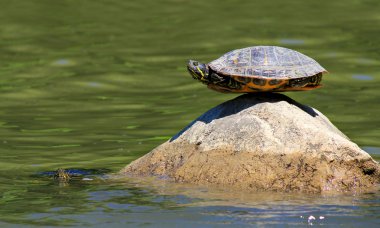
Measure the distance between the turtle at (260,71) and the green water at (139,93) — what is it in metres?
1.02

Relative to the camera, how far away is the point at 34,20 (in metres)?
19.7

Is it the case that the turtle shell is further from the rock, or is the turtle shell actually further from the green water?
the green water

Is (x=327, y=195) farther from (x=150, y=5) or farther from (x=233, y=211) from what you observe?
(x=150, y=5)

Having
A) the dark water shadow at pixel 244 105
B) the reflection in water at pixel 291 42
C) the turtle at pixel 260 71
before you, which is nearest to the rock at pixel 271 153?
the dark water shadow at pixel 244 105

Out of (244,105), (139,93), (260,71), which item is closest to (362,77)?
(139,93)

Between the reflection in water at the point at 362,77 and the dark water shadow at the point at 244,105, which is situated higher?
the dark water shadow at the point at 244,105

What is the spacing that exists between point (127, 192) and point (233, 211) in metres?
1.21

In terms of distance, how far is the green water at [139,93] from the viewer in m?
7.43

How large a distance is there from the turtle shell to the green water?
3.58ft

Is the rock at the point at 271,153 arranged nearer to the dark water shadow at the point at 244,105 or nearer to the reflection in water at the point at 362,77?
the dark water shadow at the point at 244,105

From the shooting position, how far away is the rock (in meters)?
7.91

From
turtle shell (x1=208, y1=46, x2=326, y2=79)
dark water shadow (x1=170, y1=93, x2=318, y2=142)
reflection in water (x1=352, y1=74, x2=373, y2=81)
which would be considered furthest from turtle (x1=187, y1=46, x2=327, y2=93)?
reflection in water (x1=352, y1=74, x2=373, y2=81)

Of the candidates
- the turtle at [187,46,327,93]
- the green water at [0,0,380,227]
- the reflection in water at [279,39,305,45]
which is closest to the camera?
the green water at [0,0,380,227]

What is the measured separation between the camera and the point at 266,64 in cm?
821
